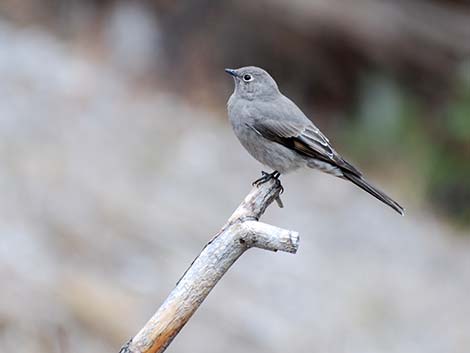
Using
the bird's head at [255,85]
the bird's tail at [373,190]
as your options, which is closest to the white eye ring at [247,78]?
the bird's head at [255,85]

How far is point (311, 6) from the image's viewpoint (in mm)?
11883

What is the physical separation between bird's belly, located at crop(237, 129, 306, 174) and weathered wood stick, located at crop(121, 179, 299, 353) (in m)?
2.20

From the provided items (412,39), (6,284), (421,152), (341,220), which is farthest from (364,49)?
(6,284)

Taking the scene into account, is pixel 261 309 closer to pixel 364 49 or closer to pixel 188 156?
pixel 188 156

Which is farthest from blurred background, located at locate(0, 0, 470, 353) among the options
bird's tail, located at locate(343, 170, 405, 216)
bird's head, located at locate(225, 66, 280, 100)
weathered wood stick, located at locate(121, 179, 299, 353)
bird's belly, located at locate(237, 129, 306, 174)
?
weathered wood stick, located at locate(121, 179, 299, 353)

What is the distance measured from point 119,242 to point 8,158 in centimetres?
175

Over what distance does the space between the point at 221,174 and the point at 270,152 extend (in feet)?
19.3

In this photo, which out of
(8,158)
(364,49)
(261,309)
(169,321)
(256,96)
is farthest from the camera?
(364,49)

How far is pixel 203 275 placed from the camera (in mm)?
3248

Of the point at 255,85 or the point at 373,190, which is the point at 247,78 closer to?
the point at 255,85

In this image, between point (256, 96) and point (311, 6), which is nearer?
point (256, 96)

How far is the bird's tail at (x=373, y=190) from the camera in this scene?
5.45 metres

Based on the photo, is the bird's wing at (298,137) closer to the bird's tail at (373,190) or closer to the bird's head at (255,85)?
the bird's tail at (373,190)

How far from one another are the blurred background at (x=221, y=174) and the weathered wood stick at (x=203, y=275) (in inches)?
149
